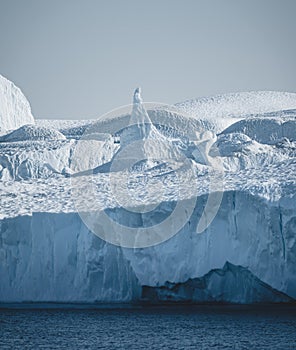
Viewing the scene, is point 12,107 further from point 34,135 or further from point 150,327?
point 150,327

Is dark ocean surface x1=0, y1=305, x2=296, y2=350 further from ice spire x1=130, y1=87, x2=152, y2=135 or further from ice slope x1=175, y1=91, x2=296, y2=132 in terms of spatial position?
ice slope x1=175, y1=91, x2=296, y2=132

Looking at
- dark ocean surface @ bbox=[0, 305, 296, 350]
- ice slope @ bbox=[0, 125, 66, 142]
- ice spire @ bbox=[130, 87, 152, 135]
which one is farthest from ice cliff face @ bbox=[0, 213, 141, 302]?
ice slope @ bbox=[0, 125, 66, 142]

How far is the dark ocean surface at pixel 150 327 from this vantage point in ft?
39.5

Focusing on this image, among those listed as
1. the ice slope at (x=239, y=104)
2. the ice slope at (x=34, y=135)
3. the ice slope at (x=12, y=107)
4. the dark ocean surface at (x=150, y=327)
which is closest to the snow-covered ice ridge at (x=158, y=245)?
the dark ocean surface at (x=150, y=327)

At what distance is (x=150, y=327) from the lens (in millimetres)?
13125

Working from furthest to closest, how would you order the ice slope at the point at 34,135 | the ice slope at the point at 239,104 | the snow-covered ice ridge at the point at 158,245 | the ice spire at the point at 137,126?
1. the ice slope at the point at 239,104
2. the ice slope at the point at 34,135
3. the ice spire at the point at 137,126
4. the snow-covered ice ridge at the point at 158,245

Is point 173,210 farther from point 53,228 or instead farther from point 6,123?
point 6,123

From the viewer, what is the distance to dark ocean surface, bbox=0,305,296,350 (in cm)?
1205

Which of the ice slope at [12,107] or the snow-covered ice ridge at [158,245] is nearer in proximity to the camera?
the snow-covered ice ridge at [158,245]

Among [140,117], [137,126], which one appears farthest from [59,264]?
[140,117]

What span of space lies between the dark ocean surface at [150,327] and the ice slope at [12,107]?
97.6 ft

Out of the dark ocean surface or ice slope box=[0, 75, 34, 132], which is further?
ice slope box=[0, 75, 34, 132]

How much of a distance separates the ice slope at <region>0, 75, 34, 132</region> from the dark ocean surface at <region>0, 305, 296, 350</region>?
29748 mm

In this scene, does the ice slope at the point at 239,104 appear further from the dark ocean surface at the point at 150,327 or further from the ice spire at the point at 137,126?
the dark ocean surface at the point at 150,327
